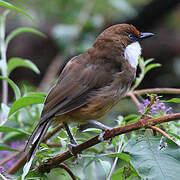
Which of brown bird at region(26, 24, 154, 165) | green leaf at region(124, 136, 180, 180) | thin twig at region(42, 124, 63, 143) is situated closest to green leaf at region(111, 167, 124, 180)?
green leaf at region(124, 136, 180, 180)

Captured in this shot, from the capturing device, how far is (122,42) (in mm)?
3201

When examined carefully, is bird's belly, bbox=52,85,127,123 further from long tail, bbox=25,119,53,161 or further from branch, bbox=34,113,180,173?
branch, bbox=34,113,180,173

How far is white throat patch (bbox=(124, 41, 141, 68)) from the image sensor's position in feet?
10.1

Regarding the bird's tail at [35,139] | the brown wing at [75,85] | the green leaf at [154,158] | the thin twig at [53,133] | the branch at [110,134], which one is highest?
the brown wing at [75,85]

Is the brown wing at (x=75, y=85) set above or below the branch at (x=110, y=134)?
above

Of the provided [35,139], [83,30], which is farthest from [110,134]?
[83,30]

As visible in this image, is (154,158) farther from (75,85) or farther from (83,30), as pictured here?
(83,30)

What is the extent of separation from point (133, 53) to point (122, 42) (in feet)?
0.44

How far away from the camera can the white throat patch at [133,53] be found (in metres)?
3.06

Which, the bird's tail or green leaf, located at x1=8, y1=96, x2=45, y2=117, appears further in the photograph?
green leaf, located at x1=8, y1=96, x2=45, y2=117

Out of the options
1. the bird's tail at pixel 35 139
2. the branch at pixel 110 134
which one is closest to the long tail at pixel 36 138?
the bird's tail at pixel 35 139

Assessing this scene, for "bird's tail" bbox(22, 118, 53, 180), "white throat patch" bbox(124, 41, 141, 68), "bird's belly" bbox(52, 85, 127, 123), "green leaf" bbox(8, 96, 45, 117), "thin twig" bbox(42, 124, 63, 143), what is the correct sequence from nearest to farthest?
1. "bird's tail" bbox(22, 118, 53, 180)
2. "green leaf" bbox(8, 96, 45, 117)
3. "bird's belly" bbox(52, 85, 127, 123)
4. "thin twig" bbox(42, 124, 63, 143)
5. "white throat patch" bbox(124, 41, 141, 68)

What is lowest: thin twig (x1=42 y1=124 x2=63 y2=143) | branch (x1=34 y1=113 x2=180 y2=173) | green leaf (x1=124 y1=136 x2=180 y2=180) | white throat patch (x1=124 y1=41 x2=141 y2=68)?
green leaf (x1=124 y1=136 x2=180 y2=180)

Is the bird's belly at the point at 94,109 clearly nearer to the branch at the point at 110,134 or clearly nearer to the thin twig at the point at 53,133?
the thin twig at the point at 53,133
